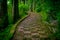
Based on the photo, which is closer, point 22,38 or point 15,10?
point 22,38

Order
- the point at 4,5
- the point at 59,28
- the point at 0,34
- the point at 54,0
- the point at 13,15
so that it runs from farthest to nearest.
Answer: the point at 13,15, the point at 4,5, the point at 54,0, the point at 0,34, the point at 59,28

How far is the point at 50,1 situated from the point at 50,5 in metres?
0.33

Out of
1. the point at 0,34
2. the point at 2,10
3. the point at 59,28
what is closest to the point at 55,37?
the point at 59,28

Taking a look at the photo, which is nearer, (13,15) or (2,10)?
(2,10)

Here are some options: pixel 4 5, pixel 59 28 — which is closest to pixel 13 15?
pixel 4 5

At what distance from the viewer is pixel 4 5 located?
9797mm

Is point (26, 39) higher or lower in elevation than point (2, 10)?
lower

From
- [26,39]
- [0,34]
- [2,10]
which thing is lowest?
[26,39]

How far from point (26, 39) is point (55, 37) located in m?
1.86

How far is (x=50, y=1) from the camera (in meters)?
9.03

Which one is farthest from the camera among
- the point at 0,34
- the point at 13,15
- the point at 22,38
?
the point at 13,15

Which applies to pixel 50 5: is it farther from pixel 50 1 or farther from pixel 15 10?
pixel 15 10

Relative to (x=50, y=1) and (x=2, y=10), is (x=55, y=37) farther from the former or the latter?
(x=2, y=10)

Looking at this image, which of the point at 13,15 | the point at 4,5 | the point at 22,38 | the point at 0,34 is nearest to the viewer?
the point at 0,34
